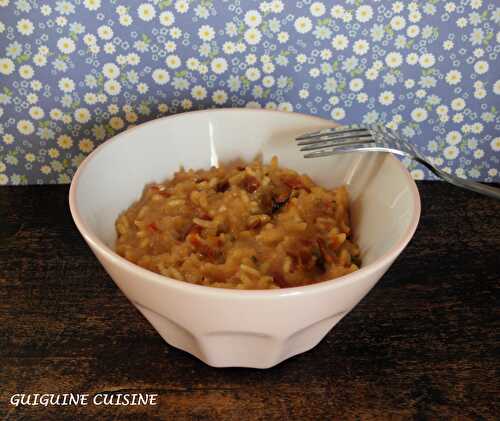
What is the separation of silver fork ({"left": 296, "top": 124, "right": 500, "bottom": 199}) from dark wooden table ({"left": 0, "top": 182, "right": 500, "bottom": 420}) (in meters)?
0.20

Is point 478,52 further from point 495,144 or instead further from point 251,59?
point 251,59

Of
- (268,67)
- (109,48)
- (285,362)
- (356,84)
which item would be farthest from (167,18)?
(285,362)

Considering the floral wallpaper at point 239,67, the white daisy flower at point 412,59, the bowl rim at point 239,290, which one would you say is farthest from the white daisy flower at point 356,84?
the bowl rim at point 239,290

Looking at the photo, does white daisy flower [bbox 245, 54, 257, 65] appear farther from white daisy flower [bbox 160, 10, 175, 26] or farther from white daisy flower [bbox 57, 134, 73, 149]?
white daisy flower [bbox 57, 134, 73, 149]

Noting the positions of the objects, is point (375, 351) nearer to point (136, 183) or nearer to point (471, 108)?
point (136, 183)

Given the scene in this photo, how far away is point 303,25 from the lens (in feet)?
4.35

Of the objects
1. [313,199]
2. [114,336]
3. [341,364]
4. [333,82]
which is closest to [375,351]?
[341,364]

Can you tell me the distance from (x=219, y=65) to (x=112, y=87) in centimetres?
26

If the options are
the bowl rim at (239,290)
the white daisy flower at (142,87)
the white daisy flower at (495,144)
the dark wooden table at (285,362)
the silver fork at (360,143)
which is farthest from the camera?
the white daisy flower at (495,144)

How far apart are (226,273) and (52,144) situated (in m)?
0.72

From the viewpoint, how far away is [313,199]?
1.16 m

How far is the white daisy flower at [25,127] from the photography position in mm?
1437

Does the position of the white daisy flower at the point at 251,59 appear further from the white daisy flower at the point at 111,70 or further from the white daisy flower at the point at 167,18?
the white daisy flower at the point at 111,70

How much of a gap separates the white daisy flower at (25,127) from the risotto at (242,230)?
409mm
